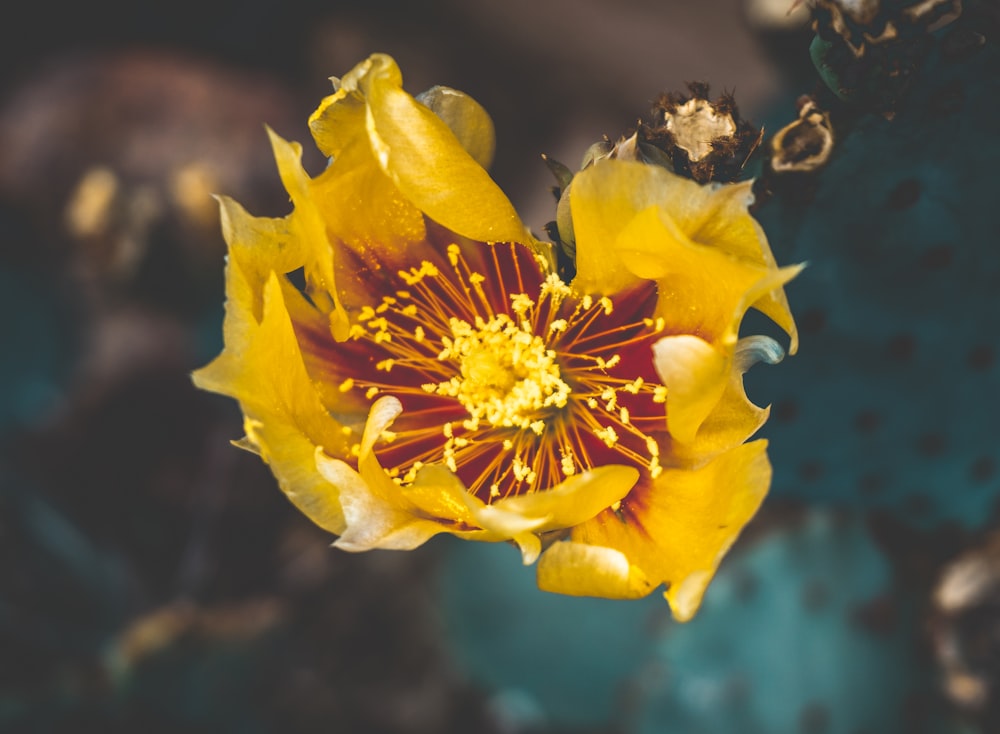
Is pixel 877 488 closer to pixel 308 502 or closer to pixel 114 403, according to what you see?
pixel 308 502

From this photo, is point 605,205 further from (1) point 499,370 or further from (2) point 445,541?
(2) point 445,541

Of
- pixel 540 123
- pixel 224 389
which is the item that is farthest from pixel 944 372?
pixel 540 123

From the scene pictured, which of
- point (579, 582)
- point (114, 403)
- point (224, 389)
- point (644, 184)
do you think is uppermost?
point (644, 184)

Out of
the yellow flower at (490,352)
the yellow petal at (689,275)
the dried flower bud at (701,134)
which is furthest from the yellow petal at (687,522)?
the dried flower bud at (701,134)

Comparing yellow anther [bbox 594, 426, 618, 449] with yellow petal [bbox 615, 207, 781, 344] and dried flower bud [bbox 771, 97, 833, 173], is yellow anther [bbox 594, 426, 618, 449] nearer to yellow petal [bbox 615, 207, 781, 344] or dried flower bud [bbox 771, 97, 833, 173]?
yellow petal [bbox 615, 207, 781, 344]

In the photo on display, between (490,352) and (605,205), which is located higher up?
(605,205)

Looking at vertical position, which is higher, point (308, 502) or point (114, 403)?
point (308, 502)

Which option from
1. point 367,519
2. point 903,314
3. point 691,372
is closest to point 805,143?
point 691,372
